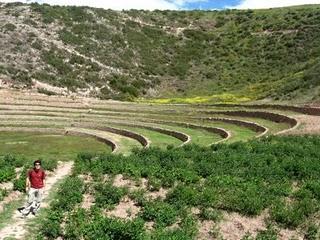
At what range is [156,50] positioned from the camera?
126 m

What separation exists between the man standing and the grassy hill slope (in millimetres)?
57204

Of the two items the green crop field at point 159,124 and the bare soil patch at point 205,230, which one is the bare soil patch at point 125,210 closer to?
the green crop field at point 159,124

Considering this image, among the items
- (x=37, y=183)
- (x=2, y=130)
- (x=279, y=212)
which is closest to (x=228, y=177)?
(x=279, y=212)

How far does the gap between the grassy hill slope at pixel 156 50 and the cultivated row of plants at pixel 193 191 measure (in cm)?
4725

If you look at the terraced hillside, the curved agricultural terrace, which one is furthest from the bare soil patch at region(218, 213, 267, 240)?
the terraced hillside

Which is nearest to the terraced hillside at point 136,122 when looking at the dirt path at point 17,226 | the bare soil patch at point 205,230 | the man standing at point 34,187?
the dirt path at point 17,226

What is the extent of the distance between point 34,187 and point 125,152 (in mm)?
19495

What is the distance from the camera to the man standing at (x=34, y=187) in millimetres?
23438

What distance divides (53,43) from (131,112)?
47.3 m

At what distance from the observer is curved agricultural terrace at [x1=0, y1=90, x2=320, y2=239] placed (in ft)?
73.9

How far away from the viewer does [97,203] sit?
→ 81.0ft

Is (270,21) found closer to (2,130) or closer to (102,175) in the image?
(2,130)

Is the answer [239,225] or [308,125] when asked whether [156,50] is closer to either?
[308,125]

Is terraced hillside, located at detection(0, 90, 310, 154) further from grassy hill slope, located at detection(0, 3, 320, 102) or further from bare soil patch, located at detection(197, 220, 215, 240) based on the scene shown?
bare soil patch, located at detection(197, 220, 215, 240)
